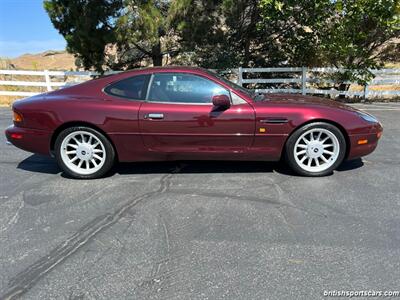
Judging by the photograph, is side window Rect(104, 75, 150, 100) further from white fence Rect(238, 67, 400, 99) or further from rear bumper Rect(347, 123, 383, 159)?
white fence Rect(238, 67, 400, 99)

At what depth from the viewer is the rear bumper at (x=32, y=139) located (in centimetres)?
448

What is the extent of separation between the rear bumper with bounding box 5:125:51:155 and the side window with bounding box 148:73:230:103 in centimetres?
144

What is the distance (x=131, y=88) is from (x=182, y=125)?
822mm

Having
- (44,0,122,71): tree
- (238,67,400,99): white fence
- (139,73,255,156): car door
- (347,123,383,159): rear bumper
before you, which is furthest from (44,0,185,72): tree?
(347,123,383,159): rear bumper

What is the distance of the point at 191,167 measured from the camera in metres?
4.92

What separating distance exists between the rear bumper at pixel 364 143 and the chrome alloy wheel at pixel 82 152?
3.07 metres

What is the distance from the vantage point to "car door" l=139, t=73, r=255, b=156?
4250 millimetres

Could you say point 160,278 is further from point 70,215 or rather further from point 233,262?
point 70,215

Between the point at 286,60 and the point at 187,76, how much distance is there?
29.4 ft

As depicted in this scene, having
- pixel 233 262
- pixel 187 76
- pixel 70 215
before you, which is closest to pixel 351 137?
pixel 187 76

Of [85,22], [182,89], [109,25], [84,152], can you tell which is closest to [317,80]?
[109,25]

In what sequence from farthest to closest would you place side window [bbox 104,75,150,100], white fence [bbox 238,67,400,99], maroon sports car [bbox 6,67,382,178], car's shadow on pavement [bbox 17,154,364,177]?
white fence [bbox 238,67,400,99], car's shadow on pavement [bbox 17,154,364,177], side window [bbox 104,75,150,100], maroon sports car [bbox 6,67,382,178]

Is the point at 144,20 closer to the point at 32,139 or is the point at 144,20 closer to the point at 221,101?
the point at 32,139

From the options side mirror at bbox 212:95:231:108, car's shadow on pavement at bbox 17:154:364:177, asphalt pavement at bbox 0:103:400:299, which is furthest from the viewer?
car's shadow on pavement at bbox 17:154:364:177
